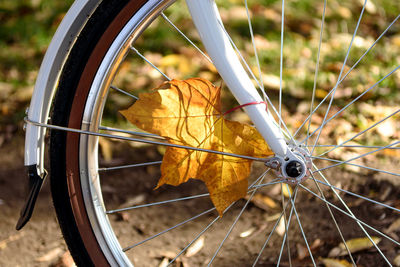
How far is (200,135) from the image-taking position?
139 cm

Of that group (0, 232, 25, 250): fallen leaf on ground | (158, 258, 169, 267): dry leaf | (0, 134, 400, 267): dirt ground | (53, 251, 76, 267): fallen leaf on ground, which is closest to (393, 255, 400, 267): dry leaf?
(0, 134, 400, 267): dirt ground

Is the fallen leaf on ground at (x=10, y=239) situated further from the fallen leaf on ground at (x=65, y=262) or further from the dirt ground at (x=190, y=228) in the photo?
the fallen leaf on ground at (x=65, y=262)

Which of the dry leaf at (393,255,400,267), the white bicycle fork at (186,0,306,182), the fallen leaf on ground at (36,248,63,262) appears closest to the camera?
the white bicycle fork at (186,0,306,182)

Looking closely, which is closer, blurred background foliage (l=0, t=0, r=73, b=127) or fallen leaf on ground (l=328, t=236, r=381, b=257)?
fallen leaf on ground (l=328, t=236, r=381, b=257)

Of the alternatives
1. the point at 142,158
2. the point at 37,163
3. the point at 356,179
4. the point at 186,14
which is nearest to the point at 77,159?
the point at 37,163

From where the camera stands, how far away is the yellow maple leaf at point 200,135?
1344mm

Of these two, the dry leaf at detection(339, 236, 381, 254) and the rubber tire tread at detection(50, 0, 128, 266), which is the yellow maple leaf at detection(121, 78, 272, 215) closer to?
the rubber tire tread at detection(50, 0, 128, 266)

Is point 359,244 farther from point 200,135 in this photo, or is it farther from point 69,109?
point 69,109

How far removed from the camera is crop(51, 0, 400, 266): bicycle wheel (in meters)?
1.37

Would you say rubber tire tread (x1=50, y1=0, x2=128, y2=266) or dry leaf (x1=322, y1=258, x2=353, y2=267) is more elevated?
rubber tire tread (x1=50, y1=0, x2=128, y2=266)

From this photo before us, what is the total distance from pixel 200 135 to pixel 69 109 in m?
0.36

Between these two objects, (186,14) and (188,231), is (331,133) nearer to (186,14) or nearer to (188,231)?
(188,231)

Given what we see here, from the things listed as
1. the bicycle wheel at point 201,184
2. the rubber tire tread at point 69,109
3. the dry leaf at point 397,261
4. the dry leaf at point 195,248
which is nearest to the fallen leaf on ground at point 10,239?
the bicycle wheel at point 201,184

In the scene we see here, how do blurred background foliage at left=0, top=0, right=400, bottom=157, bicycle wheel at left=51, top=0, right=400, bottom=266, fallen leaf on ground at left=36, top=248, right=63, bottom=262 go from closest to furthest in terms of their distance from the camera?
bicycle wheel at left=51, top=0, right=400, bottom=266 → fallen leaf on ground at left=36, top=248, right=63, bottom=262 → blurred background foliage at left=0, top=0, right=400, bottom=157
